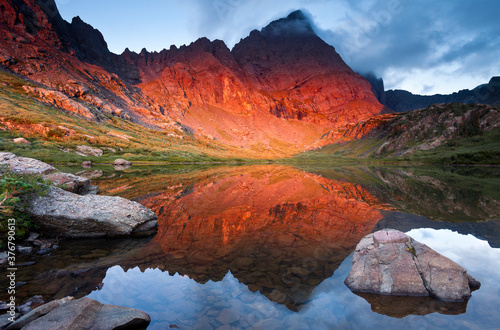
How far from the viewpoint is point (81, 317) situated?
495cm

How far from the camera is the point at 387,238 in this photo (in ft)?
29.1

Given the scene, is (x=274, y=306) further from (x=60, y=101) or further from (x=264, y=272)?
(x=60, y=101)

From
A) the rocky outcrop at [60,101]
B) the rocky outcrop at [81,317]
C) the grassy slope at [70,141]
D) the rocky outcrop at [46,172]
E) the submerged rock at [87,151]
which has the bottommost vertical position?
the rocky outcrop at [81,317]

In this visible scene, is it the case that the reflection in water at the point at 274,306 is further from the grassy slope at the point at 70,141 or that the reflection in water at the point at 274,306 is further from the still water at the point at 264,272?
the grassy slope at the point at 70,141

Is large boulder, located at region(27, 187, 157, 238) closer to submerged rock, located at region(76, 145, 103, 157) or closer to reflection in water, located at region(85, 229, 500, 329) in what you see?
reflection in water, located at region(85, 229, 500, 329)

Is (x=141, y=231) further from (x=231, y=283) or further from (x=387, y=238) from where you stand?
(x=387, y=238)

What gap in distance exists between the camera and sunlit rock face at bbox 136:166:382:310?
8.48 m

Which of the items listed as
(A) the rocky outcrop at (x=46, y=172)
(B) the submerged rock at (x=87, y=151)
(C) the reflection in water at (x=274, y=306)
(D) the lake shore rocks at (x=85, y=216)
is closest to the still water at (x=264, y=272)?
(C) the reflection in water at (x=274, y=306)

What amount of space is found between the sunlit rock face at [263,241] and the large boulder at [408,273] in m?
1.39

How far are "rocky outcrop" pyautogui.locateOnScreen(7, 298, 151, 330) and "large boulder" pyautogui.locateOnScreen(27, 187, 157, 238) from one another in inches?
275

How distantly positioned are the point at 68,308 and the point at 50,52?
916 feet

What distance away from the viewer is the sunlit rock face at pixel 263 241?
8477 mm

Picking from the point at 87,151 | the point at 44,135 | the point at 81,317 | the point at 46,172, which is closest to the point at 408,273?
the point at 81,317

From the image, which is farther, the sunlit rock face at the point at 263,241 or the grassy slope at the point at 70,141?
the grassy slope at the point at 70,141
